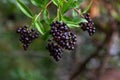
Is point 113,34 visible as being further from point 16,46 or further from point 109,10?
point 16,46

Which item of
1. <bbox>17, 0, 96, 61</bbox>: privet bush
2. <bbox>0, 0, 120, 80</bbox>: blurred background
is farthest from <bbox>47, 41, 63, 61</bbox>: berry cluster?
<bbox>0, 0, 120, 80</bbox>: blurred background

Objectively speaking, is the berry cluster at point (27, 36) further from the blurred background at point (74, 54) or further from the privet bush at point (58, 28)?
the blurred background at point (74, 54)

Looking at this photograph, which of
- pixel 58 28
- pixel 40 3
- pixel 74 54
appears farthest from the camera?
pixel 74 54

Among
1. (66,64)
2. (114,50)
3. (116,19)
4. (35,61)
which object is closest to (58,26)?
(116,19)

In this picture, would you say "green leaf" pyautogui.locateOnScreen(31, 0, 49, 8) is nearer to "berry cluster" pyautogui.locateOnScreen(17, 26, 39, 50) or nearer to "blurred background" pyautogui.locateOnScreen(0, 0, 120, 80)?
"berry cluster" pyautogui.locateOnScreen(17, 26, 39, 50)

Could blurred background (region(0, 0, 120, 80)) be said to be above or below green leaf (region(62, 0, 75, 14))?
above

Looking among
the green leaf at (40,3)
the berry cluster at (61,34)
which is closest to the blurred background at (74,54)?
the green leaf at (40,3)

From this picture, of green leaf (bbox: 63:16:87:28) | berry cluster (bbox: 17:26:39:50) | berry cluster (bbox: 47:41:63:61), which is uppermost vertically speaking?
berry cluster (bbox: 17:26:39:50)

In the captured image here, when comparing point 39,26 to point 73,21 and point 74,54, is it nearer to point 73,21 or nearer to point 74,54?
point 73,21

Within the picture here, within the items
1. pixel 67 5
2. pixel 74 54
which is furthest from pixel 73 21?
pixel 74 54
